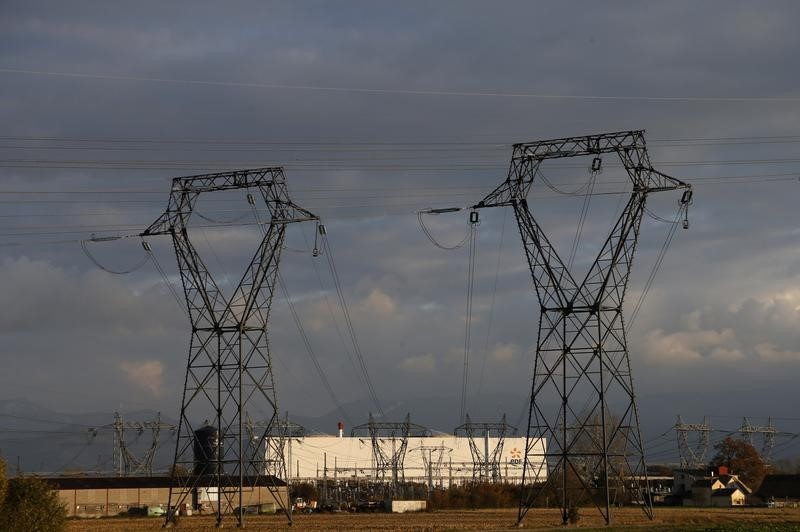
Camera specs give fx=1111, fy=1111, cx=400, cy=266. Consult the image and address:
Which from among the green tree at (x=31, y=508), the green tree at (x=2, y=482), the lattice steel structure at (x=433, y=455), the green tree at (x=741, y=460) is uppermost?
the lattice steel structure at (x=433, y=455)

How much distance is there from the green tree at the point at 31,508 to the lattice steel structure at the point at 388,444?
9008cm

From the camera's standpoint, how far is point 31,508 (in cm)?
4788

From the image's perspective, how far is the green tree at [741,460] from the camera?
163788 millimetres

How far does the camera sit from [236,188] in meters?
73.0

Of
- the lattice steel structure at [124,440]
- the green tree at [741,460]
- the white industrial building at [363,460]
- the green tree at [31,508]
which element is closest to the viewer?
the green tree at [31,508]

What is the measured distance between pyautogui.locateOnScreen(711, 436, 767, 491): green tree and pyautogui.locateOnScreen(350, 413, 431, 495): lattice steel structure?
4605 cm

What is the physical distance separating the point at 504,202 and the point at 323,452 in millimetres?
123233

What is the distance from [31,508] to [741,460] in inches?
5456

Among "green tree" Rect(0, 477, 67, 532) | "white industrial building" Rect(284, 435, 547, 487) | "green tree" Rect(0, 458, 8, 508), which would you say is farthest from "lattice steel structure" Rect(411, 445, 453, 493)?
"green tree" Rect(0, 458, 8, 508)

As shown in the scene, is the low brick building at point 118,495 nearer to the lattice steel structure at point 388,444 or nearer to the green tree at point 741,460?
the lattice steel structure at point 388,444

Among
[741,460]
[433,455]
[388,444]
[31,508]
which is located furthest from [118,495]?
[741,460]

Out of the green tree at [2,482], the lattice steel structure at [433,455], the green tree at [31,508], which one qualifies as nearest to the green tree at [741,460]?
the lattice steel structure at [433,455]

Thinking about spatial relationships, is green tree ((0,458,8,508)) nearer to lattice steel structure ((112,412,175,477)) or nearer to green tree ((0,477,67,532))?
green tree ((0,477,67,532))

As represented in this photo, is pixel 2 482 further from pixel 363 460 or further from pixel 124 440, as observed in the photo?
pixel 363 460
